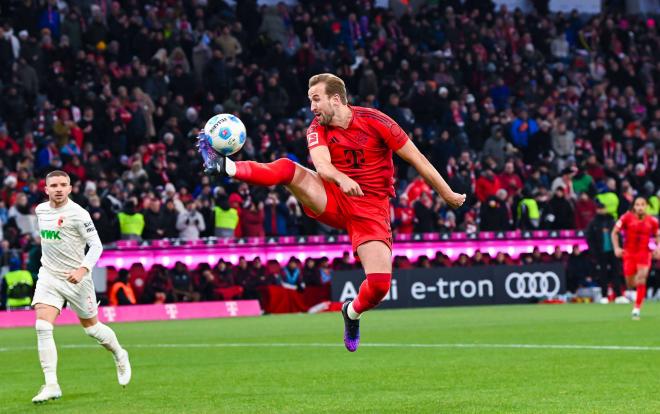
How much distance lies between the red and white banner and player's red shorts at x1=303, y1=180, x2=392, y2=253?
14790 mm

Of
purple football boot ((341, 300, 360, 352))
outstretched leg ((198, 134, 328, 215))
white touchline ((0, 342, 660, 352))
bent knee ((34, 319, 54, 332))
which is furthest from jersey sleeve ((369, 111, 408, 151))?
white touchline ((0, 342, 660, 352))

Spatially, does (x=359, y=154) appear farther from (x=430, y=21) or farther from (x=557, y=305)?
(x=430, y=21)

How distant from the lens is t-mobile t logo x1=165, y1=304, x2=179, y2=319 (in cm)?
2677

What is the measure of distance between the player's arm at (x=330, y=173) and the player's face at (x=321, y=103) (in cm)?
26

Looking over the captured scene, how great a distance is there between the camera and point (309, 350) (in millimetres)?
16859

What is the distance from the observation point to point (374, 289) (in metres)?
11.0

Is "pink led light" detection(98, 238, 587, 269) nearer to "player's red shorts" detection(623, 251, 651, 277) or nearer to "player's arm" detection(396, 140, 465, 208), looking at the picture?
"player's red shorts" detection(623, 251, 651, 277)

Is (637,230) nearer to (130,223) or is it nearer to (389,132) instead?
(130,223)

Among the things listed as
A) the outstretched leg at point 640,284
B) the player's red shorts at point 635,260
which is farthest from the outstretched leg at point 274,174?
the player's red shorts at point 635,260

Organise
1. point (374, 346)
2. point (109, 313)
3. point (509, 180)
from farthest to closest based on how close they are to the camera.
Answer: point (509, 180) < point (109, 313) < point (374, 346)

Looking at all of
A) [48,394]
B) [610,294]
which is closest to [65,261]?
[48,394]

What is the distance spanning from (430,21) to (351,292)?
1368 cm

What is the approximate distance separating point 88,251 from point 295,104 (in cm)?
2220

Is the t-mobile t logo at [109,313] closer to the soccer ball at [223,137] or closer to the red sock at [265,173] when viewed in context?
the red sock at [265,173]
